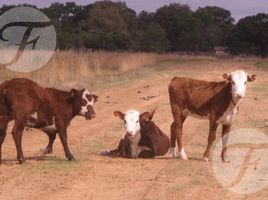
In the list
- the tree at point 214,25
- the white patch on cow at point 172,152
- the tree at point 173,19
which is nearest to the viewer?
→ the white patch on cow at point 172,152

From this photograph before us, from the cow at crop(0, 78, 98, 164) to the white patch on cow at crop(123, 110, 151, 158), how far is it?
69 centimetres

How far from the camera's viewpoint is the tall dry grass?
1039 inches

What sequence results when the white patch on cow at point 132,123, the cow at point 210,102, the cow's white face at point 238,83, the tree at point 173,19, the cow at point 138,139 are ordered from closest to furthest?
the cow's white face at point 238,83 < the cow at point 210,102 < the white patch on cow at point 132,123 < the cow at point 138,139 < the tree at point 173,19

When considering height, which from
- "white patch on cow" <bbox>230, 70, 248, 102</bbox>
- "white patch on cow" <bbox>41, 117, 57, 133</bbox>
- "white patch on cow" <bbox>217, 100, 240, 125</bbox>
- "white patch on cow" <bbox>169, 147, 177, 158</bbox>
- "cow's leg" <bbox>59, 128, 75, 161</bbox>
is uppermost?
"white patch on cow" <bbox>230, 70, 248, 102</bbox>

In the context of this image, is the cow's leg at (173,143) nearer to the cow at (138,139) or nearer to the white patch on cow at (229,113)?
the cow at (138,139)

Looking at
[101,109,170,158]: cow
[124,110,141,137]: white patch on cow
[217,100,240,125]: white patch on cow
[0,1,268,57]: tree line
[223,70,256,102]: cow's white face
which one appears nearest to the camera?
[223,70,256,102]: cow's white face

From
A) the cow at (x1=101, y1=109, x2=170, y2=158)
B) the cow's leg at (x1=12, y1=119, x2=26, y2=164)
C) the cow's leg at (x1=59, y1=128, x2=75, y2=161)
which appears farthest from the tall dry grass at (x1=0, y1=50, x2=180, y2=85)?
the cow's leg at (x1=12, y1=119, x2=26, y2=164)

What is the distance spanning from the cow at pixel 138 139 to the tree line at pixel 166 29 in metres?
58.9

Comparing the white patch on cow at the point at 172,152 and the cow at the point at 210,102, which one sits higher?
the cow at the point at 210,102

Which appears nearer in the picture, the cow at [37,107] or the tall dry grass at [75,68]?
the cow at [37,107]

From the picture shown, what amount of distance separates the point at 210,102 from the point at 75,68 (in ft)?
61.9

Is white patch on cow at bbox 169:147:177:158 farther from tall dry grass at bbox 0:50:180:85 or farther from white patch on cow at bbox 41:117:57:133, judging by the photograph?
tall dry grass at bbox 0:50:180:85

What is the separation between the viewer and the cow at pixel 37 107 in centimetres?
1066

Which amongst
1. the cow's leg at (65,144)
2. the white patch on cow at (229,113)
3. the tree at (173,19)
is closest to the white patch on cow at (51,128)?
the cow's leg at (65,144)
